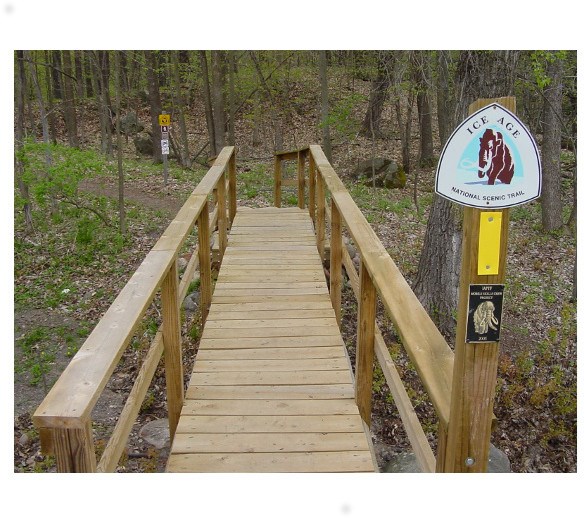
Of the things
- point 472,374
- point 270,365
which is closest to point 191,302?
point 270,365

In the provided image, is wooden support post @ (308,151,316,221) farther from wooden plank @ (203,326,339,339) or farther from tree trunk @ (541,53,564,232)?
tree trunk @ (541,53,564,232)

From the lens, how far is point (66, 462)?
1.62 m

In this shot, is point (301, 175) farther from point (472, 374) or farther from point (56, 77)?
point (56, 77)

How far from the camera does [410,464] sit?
407cm

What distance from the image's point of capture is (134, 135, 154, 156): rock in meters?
19.9

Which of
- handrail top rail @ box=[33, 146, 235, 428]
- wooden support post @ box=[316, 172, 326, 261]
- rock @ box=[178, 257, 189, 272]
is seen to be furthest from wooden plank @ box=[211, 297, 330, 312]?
rock @ box=[178, 257, 189, 272]

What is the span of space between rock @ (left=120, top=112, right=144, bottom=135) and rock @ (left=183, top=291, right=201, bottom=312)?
15.6 meters

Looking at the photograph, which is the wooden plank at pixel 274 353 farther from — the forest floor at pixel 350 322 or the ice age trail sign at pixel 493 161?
the ice age trail sign at pixel 493 161

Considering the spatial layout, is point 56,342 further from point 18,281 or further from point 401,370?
point 401,370

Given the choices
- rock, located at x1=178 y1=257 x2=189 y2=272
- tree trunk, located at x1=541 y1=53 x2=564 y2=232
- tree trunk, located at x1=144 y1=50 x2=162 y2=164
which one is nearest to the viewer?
rock, located at x1=178 y1=257 x2=189 y2=272

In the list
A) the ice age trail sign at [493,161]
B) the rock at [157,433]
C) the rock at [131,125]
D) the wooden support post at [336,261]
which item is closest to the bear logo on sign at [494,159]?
the ice age trail sign at [493,161]

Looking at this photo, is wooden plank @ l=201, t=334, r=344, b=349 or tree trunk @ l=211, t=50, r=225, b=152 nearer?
wooden plank @ l=201, t=334, r=344, b=349

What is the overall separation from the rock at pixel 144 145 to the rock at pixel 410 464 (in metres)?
17.5

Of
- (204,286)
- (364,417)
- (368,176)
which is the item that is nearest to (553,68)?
(368,176)
